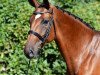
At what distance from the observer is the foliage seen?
687cm

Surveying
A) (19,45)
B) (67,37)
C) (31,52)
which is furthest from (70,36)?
(19,45)

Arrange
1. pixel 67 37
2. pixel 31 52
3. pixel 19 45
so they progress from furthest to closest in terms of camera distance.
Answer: pixel 19 45 < pixel 67 37 < pixel 31 52

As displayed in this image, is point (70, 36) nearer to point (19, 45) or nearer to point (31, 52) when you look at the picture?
point (31, 52)

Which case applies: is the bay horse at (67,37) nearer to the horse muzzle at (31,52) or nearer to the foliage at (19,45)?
the horse muzzle at (31,52)

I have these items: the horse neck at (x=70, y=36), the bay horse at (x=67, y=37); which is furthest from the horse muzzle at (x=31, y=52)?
the horse neck at (x=70, y=36)

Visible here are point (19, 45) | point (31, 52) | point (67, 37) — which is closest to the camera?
point (31, 52)

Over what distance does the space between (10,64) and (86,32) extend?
230cm

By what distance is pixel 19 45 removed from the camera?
712 centimetres

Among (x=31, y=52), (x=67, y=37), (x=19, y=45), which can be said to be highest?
(x=67, y=37)

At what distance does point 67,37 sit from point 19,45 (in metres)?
2.25

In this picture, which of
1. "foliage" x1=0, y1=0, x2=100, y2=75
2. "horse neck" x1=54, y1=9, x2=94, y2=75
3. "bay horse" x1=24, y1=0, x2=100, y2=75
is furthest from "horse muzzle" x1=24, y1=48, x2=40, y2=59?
"foliage" x1=0, y1=0, x2=100, y2=75

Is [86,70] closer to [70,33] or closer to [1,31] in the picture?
[70,33]

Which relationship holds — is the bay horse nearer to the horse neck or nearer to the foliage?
the horse neck

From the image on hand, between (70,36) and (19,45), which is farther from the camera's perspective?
(19,45)
